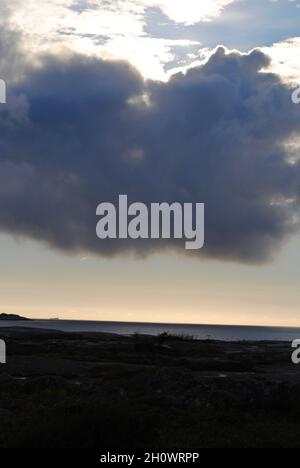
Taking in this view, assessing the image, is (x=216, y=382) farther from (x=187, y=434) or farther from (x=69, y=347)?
(x=69, y=347)

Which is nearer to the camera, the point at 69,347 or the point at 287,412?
the point at 287,412

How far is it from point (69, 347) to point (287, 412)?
36505mm

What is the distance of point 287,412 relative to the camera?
28.8 metres

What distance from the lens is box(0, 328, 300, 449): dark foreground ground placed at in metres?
20.8

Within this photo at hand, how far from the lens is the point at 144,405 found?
28531 mm

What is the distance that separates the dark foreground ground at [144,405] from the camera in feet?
68.2
